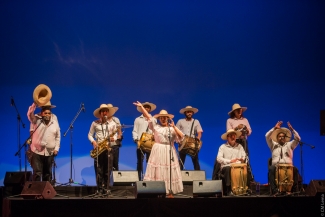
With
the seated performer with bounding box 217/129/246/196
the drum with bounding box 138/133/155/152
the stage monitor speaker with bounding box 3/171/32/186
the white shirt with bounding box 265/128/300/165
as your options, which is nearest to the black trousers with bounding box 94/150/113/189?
the drum with bounding box 138/133/155/152

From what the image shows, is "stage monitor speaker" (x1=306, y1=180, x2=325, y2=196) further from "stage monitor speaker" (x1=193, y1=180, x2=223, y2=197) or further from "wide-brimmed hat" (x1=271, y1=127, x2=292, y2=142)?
"stage monitor speaker" (x1=193, y1=180, x2=223, y2=197)

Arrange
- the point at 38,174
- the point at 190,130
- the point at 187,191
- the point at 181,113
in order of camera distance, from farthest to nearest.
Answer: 1. the point at 181,113
2. the point at 190,130
3. the point at 187,191
4. the point at 38,174

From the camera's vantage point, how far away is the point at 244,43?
1252cm

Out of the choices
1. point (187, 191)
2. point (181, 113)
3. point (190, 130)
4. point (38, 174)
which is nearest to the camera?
point (38, 174)

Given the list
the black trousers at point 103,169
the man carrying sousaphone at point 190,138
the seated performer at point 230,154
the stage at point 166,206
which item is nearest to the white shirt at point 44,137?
the black trousers at point 103,169

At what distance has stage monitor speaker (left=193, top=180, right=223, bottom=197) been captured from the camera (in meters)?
8.30

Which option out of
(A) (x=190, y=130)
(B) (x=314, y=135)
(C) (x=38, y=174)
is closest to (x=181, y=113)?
(A) (x=190, y=130)

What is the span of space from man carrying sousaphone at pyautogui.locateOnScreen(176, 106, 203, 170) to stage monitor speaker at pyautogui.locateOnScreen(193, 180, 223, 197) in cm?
217

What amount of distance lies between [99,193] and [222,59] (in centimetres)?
516

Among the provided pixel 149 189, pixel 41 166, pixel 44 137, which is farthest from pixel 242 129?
pixel 41 166

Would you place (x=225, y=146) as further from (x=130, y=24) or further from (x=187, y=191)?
(x=130, y=24)

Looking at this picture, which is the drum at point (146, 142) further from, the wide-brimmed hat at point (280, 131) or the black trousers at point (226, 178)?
the wide-brimmed hat at point (280, 131)

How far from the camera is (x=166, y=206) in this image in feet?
25.8

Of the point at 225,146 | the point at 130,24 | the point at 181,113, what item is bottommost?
the point at 225,146
